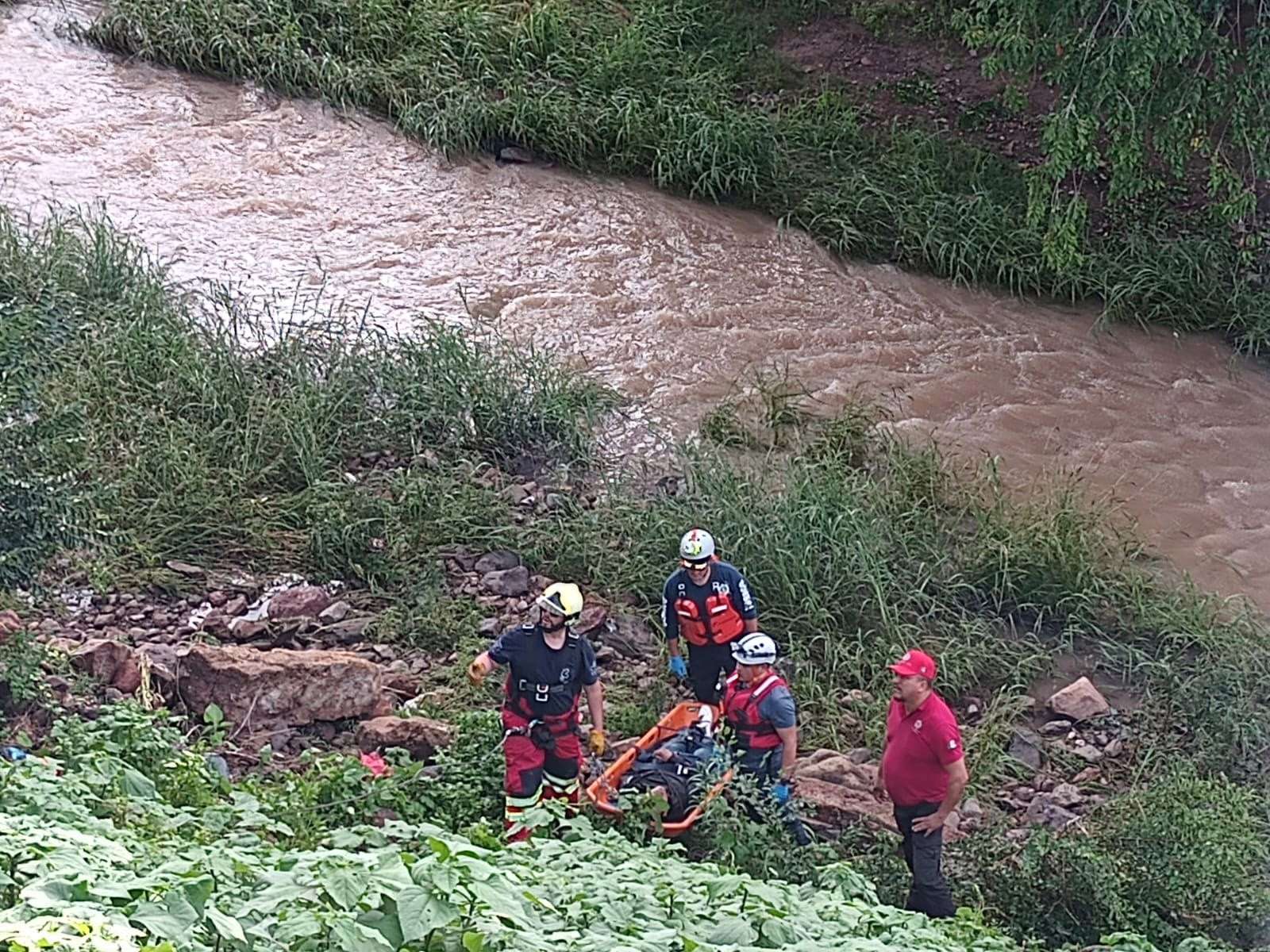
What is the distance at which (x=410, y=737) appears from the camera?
6.79m

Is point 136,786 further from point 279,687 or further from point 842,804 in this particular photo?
point 842,804

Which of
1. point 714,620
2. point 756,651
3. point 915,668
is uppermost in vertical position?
point 915,668

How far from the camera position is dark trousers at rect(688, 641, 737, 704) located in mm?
6965

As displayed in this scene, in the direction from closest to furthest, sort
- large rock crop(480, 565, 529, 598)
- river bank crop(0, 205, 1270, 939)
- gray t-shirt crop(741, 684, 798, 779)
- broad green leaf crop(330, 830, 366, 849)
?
broad green leaf crop(330, 830, 366, 849) < gray t-shirt crop(741, 684, 798, 779) < river bank crop(0, 205, 1270, 939) < large rock crop(480, 565, 529, 598)

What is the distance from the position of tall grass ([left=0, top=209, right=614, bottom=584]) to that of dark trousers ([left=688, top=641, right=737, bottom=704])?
2.06 metres

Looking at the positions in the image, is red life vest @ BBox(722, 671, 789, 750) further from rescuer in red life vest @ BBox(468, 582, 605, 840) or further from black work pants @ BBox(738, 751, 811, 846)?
rescuer in red life vest @ BBox(468, 582, 605, 840)

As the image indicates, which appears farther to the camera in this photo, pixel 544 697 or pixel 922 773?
pixel 544 697

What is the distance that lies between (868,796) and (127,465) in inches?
181

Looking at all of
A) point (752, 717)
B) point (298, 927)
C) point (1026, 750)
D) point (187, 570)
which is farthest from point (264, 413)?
point (298, 927)

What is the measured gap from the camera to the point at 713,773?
605 cm

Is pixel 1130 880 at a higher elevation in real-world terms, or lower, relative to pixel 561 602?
lower

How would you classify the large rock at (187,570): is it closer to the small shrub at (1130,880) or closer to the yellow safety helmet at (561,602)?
the yellow safety helmet at (561,602)

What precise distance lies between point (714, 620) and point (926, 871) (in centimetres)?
152

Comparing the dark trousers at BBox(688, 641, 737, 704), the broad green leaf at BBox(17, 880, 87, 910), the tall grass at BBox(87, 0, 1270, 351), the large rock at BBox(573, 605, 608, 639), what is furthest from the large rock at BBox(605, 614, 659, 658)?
the broad green leaf at BBox(17, 880, 87, 910)
